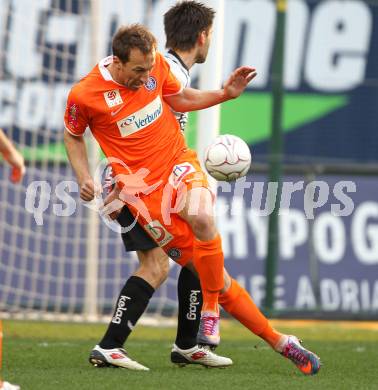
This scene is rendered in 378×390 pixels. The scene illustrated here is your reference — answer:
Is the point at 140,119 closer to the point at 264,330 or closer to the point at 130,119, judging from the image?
the point at 130,119

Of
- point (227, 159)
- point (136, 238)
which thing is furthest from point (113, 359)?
point (227, 159)

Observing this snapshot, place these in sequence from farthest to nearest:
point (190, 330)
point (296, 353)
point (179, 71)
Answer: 1. point (179, 71)
2. point (190, 330)
3. point (296, 353)

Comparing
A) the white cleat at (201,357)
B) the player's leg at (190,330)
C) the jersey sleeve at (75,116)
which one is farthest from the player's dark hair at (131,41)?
the white cleat at (201,357)

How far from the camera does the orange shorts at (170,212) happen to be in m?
5.84

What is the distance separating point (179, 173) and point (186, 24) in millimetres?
971

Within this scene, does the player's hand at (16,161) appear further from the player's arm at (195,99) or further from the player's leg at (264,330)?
the player's arm at (195,99)

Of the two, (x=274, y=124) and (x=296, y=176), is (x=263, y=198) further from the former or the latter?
(x=274, y=124)

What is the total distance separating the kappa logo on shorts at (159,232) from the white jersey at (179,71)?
72 centimetres

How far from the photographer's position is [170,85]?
6078mm

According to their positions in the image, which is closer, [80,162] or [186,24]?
[80,162]

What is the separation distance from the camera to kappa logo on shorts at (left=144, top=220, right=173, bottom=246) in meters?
5.87

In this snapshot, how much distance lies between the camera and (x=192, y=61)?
21.1 ft

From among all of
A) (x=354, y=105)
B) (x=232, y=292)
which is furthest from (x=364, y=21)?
(x=232, y=292)

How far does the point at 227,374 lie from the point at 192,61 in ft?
5.98
